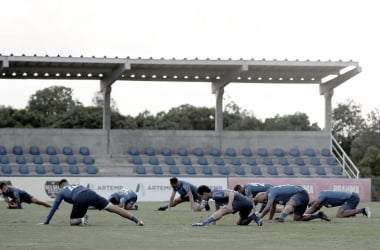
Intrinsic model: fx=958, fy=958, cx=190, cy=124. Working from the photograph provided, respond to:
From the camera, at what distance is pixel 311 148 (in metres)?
60.1

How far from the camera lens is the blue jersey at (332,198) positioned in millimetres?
27344

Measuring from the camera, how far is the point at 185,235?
67.8 ft

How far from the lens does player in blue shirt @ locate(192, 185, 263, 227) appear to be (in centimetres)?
2402

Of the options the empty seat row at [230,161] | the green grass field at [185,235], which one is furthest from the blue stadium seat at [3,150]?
the green grass field at [185,235]

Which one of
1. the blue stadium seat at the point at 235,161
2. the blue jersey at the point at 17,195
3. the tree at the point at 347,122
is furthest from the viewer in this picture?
the tree at the point at 347,122

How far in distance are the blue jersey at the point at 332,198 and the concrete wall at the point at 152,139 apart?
29989 mm

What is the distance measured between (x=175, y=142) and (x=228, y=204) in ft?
114

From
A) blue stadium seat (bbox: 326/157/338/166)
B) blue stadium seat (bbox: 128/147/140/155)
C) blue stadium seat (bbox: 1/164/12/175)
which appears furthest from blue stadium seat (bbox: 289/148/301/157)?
blue stadium seat (bbox: 1/164/12/175)

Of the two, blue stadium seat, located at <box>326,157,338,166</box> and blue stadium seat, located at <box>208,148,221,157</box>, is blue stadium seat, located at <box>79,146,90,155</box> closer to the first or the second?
blue stadium seat, located at <box>208,148,221,157</box>

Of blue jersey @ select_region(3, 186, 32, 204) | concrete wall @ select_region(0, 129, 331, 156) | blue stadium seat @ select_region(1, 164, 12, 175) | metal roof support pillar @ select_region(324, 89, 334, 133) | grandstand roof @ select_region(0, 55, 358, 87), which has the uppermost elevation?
grandstand roof @ select_region(0, 55, 358, 87)

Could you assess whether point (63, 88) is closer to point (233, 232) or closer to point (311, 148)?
point (311, 148)

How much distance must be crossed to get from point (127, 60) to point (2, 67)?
674cm

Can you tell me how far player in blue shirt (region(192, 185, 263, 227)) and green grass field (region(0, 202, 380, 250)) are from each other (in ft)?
0.88

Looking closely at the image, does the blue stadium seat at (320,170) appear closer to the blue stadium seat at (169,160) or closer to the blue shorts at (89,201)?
the blue stadium seat at (169,160)
